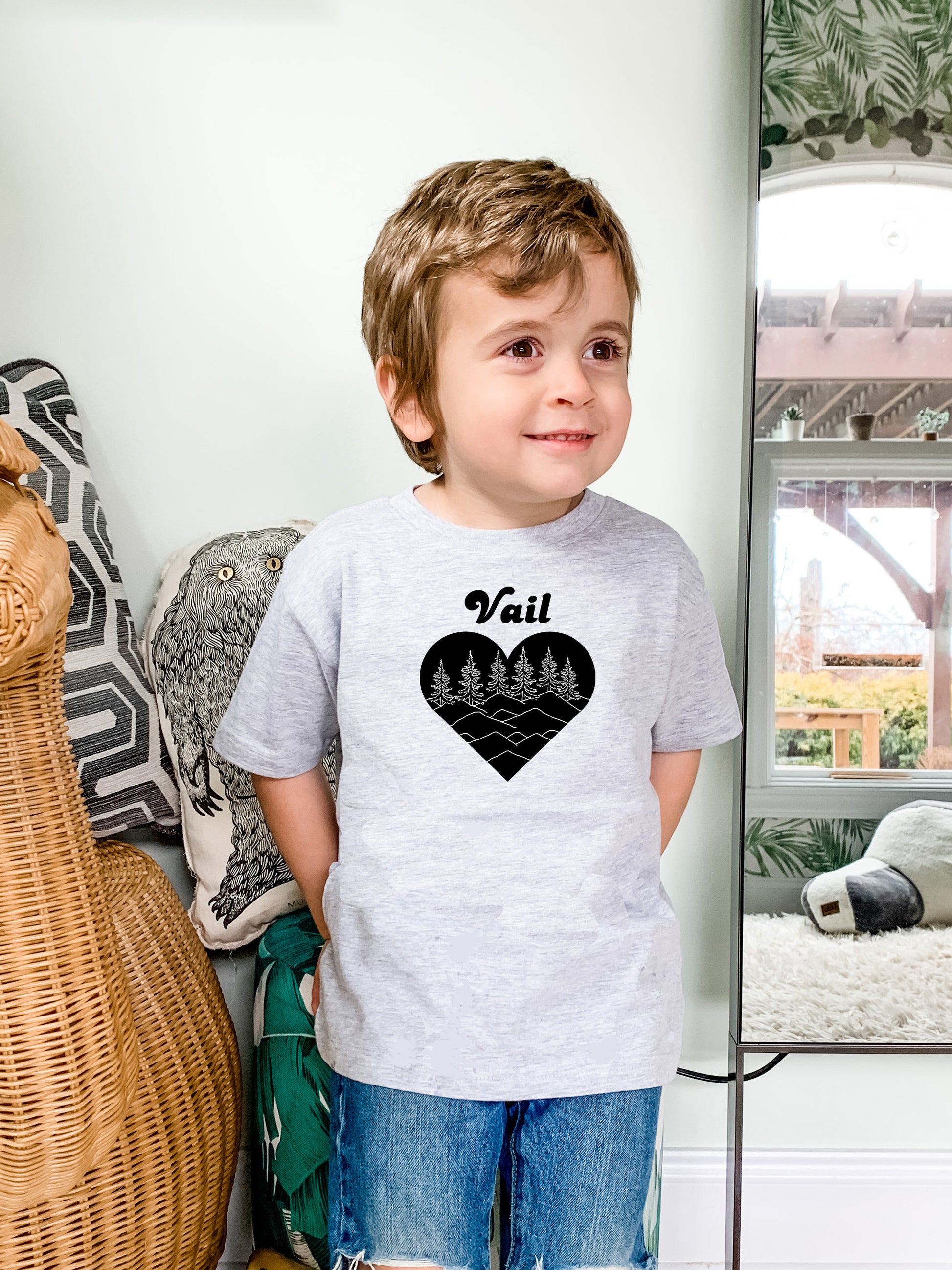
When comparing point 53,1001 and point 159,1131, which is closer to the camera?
point 53,1001

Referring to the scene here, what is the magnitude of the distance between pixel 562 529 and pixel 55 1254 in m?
0.73

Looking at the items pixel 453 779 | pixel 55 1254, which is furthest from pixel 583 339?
pixel 55 1254

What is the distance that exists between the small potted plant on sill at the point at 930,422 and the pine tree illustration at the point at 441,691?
70cm

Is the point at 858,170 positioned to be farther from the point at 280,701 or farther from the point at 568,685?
the point at 280,701

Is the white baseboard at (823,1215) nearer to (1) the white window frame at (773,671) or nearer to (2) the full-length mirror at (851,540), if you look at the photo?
(2) the full-length mirror at (851,540)

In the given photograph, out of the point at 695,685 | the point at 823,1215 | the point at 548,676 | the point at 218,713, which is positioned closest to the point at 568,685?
the point at 548,676

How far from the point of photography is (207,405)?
1.32 metres

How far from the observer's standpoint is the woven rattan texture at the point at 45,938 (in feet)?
2.29

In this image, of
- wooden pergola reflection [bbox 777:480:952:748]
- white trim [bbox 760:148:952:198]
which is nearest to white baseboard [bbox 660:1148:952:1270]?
wooden pergola reflection [bbox 777:480:952:748]

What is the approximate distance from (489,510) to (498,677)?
148mm

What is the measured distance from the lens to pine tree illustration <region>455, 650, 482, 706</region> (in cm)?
83

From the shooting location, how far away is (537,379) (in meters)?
0.79

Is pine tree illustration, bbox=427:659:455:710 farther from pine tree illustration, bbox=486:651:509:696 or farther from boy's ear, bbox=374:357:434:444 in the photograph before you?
boy's ear, bbox=374:357:434:444

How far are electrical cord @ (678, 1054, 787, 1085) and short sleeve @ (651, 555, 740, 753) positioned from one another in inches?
23.8
